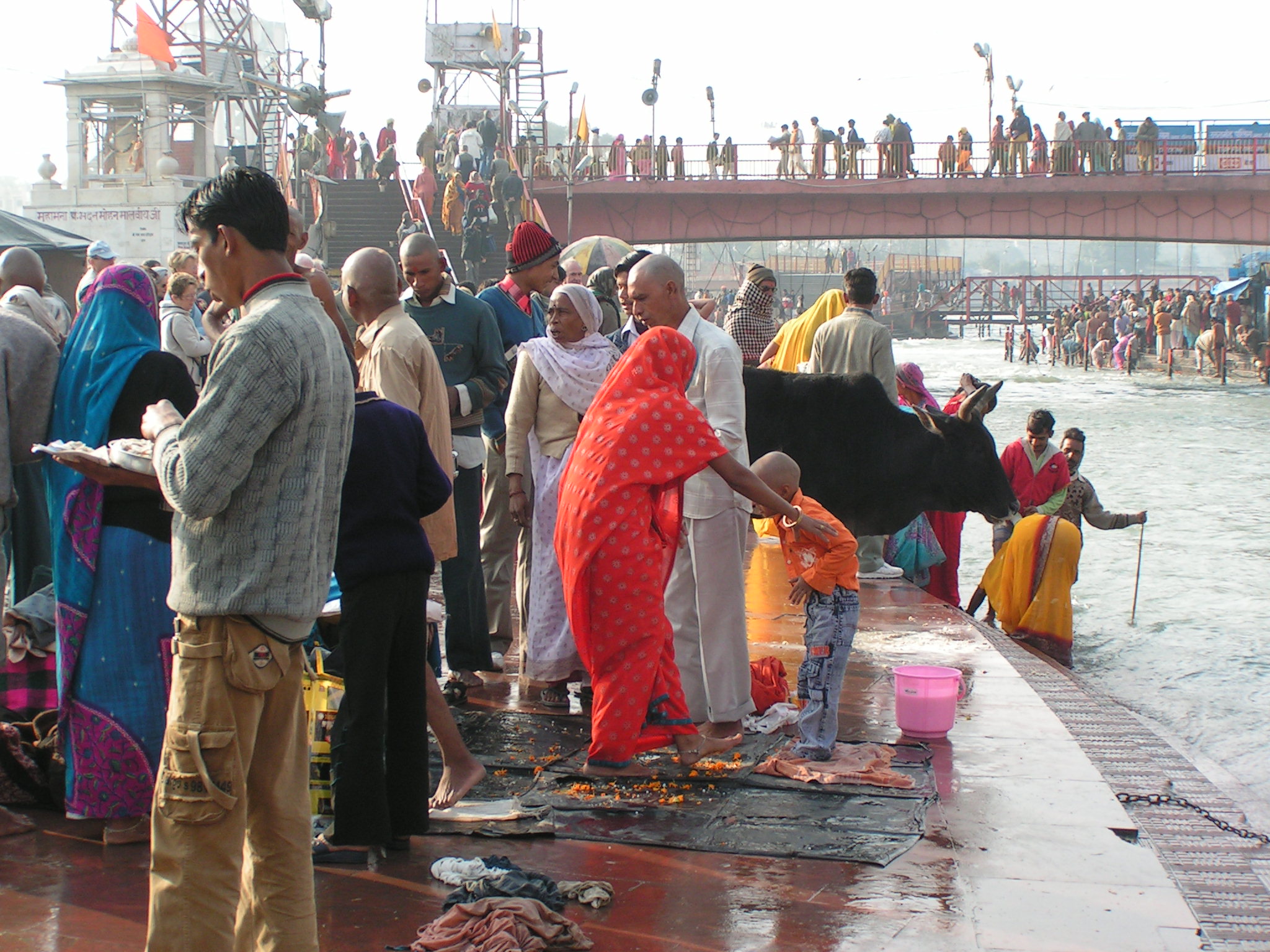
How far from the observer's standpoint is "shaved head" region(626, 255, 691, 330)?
4742 mm

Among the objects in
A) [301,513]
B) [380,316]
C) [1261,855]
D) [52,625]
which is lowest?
[1261,855]

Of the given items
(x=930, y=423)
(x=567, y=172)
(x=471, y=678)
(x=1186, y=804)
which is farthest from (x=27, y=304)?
(x=567, y=172)

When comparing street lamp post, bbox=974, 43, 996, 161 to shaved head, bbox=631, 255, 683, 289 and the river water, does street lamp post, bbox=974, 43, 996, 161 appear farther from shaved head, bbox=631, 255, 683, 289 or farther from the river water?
shaved head, bbox=631, 255, 683, 289

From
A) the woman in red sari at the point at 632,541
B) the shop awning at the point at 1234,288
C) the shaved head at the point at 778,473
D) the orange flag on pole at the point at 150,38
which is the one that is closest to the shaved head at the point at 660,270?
the woman in red sari at the point at 632,541

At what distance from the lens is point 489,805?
4.04 meters

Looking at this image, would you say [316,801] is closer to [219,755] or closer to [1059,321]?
[219,755]

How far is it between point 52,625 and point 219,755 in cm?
224

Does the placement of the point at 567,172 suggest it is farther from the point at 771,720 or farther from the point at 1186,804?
the point at 1186,804

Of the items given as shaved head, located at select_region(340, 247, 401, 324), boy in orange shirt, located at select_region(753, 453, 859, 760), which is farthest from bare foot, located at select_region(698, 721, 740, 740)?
shaved head, located at select_region(340, 247, 401, 324)

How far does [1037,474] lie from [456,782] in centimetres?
567

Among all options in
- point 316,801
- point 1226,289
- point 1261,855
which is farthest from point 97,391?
point 1226,289

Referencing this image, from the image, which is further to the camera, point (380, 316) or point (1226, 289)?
point (1226, 289)

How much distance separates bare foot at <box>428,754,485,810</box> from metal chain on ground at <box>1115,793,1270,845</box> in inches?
85.1

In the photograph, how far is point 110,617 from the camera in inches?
146
